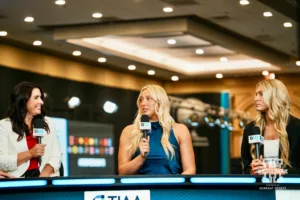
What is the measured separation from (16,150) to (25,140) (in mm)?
93

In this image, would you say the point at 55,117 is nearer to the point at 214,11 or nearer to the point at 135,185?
the point at 214,11

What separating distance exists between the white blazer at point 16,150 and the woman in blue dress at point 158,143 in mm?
478

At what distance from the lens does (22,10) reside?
11.7m

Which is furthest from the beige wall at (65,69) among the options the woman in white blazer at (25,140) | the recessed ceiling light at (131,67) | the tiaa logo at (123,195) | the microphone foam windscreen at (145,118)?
the tiaa logo at (123,195)

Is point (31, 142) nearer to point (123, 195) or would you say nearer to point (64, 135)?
point (123, 195)

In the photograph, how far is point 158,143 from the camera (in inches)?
211

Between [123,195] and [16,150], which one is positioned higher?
[16,150]

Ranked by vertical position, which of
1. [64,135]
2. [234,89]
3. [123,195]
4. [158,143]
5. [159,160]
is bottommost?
[123,195]

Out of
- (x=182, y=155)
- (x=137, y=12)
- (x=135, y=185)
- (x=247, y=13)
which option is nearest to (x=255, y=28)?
(x=247, y=13)

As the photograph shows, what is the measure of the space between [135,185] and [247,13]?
27.6 ft

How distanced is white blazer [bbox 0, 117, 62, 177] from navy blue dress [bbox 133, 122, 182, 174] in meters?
0.59

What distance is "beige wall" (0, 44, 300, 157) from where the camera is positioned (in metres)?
14.3

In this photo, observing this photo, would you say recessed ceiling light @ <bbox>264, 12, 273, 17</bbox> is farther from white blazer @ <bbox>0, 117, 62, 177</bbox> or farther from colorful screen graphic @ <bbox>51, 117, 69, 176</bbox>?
white blazer @ <bbox>0, 117, 62, 177</bbox>

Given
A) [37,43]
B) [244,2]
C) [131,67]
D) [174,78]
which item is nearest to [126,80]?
[131,67]
